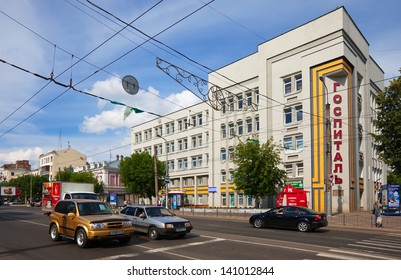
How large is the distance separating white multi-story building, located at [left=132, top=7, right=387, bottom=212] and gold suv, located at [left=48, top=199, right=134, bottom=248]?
2058 cm

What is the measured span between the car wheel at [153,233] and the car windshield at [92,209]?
208 cm

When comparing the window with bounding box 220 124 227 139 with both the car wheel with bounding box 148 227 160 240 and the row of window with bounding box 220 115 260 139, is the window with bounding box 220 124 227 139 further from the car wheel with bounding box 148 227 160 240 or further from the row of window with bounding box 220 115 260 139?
the car wheel with bounding box 148 227 160 240

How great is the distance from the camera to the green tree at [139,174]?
54906 millimetres

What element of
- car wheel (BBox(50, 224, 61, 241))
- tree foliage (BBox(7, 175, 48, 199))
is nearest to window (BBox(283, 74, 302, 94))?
car wheel (BBox(50, 224, 61, 241))

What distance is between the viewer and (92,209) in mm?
14016

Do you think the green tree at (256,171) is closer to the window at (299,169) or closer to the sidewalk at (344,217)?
the sidewalk at (344,217)

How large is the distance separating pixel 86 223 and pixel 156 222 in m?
3.43

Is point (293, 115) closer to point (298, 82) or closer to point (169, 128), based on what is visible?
point (298, 82)

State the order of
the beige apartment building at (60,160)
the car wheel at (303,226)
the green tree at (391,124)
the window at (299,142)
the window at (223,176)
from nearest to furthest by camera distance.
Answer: the car wheel at (303,226) → the green tree at (391,124) → the window at (299,142) → the window at (223,176) → the beige apartment building at (60,160)

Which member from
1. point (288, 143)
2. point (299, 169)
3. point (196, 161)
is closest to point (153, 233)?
point (299, 169)

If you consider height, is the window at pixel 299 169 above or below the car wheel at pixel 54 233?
above

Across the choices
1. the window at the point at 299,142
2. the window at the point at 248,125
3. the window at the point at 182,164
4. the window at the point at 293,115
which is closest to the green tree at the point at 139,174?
the window at the point at 182,164

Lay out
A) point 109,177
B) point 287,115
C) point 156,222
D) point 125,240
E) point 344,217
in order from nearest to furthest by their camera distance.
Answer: point 125,240 < point 156,222 < point 344,217 < point 287,115 < point 109,177
